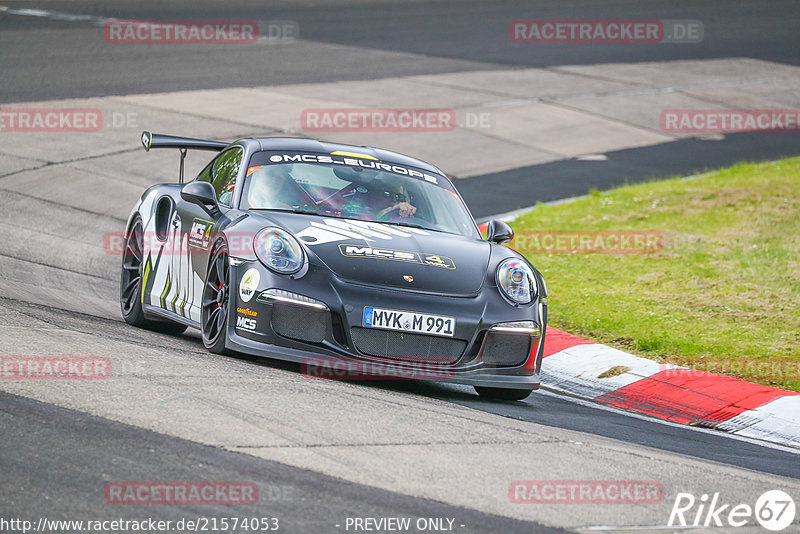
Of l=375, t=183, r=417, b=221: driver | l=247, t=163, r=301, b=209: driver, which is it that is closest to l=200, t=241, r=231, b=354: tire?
l=247, t=163, r=301, b=209: driver

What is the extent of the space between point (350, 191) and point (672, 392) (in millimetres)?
2452

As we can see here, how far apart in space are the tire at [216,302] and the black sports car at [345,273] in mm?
12

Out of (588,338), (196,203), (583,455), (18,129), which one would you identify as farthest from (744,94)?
(583,455)

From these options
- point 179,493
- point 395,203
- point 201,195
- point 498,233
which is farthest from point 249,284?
point 179,493

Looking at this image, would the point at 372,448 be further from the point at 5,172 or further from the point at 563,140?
the point at 563,140

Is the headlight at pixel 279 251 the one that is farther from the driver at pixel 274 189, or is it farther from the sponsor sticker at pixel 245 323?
the driver at pixel 274 189

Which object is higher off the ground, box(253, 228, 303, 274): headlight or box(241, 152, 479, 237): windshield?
box(241, 152, 479, 237): windshield

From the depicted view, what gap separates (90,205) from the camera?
42.2ft

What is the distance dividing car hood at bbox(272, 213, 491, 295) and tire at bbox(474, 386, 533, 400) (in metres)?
0.71

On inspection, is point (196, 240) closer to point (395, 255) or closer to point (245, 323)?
point (245, 323)

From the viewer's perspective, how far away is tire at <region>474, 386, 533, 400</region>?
7074 mm

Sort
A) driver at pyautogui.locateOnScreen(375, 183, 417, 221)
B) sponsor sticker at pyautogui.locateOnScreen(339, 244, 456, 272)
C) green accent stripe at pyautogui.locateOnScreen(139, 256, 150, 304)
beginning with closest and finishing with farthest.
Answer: sponsor sticker at pyautogui.locateOnScreen(339, 244, 456, 272), driver at pyautogui.locateOnScreen(375, 183, 417, 221), green accent stripe at pyautogui.locateOnScreen(139, 256, 150, 304)

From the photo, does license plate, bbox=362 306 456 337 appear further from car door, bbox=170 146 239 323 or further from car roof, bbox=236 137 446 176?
car roof, bbox=236 137 446 176

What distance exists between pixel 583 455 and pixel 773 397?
250cm
